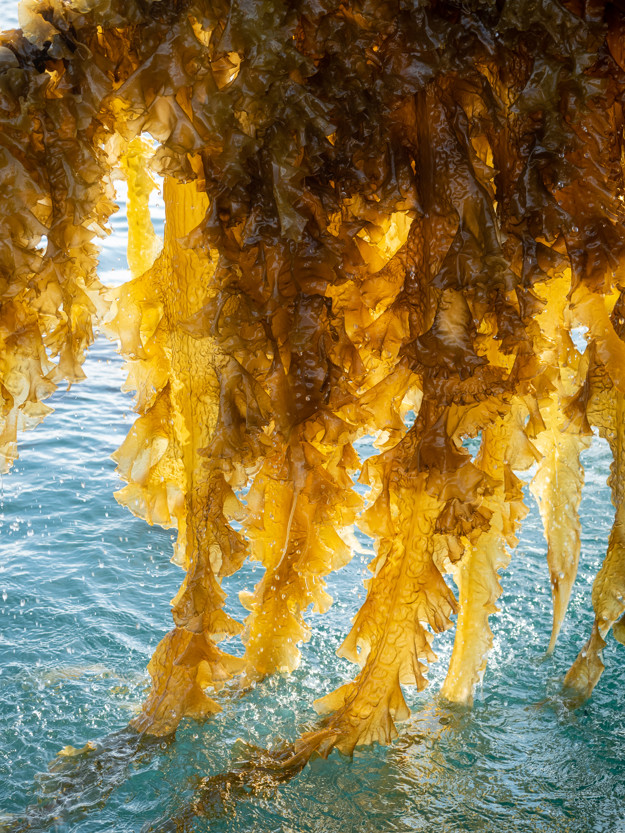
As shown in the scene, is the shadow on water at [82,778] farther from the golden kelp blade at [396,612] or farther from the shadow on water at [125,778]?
the golden kelp blade at [396,612]

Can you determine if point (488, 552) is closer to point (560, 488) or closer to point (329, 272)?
point (560, 488)

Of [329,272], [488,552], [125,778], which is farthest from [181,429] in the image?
[125,778]

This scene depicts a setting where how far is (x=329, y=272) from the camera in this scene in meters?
1.26

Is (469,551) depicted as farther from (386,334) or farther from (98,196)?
(98,196)

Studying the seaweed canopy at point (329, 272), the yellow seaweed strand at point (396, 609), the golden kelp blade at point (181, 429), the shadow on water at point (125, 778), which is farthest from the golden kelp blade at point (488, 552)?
the golden kelp blade at point (181, 429)

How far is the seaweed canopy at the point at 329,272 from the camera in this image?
1.16m

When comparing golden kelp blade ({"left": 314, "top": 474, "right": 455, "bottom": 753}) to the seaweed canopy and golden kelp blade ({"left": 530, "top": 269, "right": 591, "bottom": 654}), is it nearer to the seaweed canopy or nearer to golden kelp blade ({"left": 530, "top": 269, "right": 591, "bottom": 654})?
the seaweed canopy

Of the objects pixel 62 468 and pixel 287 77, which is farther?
pixel 62 468

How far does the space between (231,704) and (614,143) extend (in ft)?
4.74

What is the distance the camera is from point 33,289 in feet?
4.13

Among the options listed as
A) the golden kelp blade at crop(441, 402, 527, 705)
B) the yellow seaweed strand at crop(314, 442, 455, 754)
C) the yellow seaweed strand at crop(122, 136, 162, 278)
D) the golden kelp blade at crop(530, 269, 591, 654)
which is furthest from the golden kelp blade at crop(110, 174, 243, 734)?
the golden kelp blade at crop(530, 269, 591, 654)

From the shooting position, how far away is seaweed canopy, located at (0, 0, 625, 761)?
1.16 meters

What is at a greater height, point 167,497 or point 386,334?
point 386,334

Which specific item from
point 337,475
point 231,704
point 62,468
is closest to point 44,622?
point 231,704
